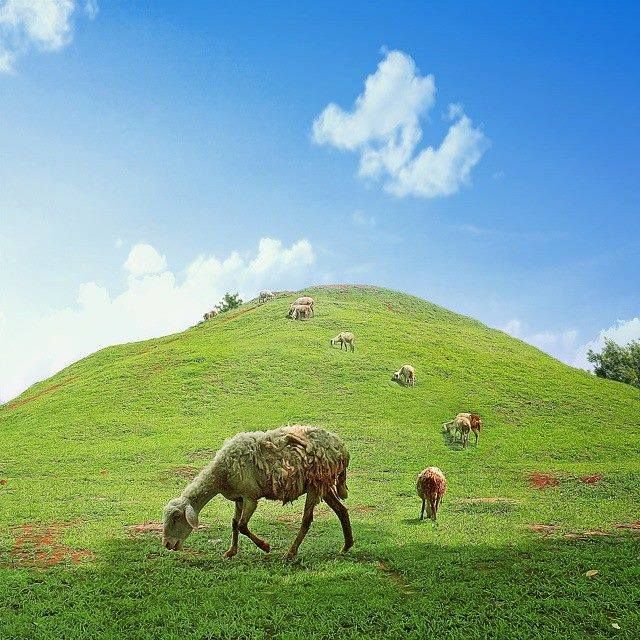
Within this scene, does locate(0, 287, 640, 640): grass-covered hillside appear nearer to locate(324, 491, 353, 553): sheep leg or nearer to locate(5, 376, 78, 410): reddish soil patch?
locate(324, 491, 353, 553): sheep leg

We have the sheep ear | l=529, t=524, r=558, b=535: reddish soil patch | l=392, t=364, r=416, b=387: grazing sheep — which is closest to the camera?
the sheep ear

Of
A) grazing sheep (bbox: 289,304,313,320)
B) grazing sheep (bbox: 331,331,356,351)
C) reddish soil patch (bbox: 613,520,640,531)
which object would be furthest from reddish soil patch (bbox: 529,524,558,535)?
grazing sheep (bbox: 289,304,313,320)

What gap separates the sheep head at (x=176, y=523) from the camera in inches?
520

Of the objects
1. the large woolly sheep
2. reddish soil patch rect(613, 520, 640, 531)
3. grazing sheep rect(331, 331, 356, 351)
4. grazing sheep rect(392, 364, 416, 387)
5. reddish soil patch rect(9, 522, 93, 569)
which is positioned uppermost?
grazing sheep rect(331, 331, 356, 351)

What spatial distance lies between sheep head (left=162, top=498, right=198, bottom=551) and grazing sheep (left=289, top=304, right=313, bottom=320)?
1904 inches

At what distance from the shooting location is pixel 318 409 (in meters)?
A: 39.8

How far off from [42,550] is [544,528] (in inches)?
573

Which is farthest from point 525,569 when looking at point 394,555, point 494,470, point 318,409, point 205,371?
point 205,371

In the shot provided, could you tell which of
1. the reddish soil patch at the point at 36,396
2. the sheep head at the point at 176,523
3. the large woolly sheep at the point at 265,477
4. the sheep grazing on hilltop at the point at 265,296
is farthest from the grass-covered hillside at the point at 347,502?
the sheep grazing on hilltop at the point at 265,296

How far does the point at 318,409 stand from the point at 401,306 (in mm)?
43305

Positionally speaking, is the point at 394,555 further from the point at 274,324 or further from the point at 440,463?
the point at 274,324

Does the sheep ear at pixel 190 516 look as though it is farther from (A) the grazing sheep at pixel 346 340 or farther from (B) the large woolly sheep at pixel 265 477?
(A) the grazing sheep at pixel 346 340

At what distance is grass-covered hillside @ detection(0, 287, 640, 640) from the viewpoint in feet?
33.2

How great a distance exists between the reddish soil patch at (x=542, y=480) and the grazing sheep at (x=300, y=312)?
35.4 m
